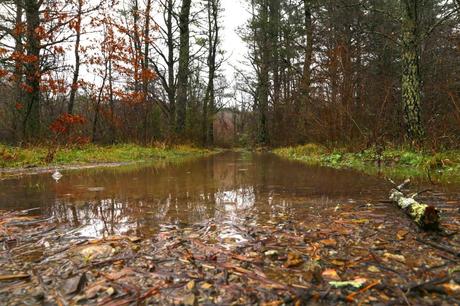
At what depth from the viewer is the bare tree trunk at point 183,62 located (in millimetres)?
16266

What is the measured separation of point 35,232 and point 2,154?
565 centimetres

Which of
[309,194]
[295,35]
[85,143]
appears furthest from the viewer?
[295,35]

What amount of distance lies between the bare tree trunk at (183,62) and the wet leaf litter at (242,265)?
14521 millimetres

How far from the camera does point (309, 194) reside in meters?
3.33

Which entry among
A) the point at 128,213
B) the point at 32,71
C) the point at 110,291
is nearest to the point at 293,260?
the point at 110,291

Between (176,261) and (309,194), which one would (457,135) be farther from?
(176,261)

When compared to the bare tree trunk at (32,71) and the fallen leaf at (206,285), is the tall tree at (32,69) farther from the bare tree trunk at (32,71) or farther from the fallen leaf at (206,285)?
the fallen leaf at (206,285)

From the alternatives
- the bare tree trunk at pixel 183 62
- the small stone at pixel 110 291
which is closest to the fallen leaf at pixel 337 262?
the small stone at pixel 110 291

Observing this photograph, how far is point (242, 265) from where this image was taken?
5.05ft

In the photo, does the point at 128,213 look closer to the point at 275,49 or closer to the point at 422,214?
the point at 422,214

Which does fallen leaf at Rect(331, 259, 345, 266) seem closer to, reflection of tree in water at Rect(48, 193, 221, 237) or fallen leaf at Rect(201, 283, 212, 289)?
fallen leaf at Rect(201, 283, 212, 289)

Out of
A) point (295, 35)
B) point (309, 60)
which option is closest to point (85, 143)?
point (309, 60)

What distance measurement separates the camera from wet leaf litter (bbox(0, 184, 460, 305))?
1.27 meters

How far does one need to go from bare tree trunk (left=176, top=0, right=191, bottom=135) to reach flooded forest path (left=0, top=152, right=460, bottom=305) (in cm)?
1371
